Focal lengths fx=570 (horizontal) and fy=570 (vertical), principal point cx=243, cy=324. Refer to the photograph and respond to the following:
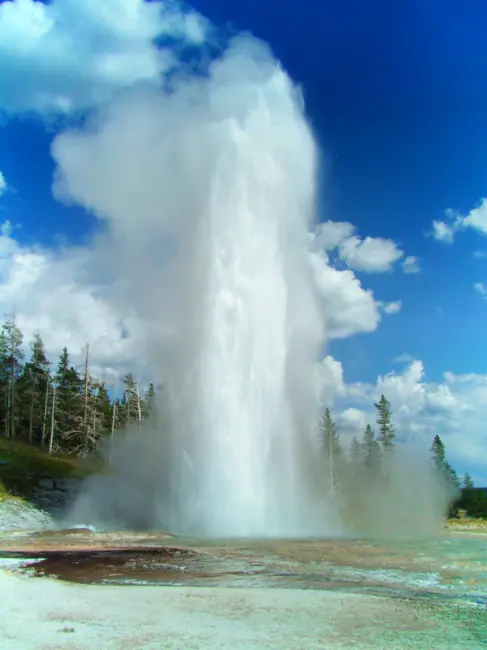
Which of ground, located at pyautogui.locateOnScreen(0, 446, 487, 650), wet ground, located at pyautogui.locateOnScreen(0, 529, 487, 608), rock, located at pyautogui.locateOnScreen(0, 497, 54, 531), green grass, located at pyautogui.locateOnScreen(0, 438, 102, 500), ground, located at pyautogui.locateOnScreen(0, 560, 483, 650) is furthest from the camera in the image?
green grass, located at pyautogui.locateOnScreen(0, 438, 102, 500)

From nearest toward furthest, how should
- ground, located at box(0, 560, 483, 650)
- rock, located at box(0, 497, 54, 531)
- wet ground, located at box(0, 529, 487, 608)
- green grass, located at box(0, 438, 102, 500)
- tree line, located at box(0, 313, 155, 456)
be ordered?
ground, located at box(0, 560, 483, 650) → wet ground, located at box(0, 529, 487, 608) → rock, located at box(0, 497, 54, 531) → green grass, located at box(0, 438, 102, 500) → tree line, located at box(0, 313, 155, 456)

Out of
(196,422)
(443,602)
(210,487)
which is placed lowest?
(443,602)

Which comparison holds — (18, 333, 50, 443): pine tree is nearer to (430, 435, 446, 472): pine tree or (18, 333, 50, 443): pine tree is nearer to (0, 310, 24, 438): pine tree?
(0, 310, 24, 438): pine tree

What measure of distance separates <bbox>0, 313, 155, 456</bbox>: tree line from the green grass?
258cm

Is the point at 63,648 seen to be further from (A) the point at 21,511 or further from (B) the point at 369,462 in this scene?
(B) the point at 369,462

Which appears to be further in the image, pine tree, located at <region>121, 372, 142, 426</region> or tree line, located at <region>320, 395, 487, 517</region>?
pine tree, located at <region>121, 372, 142, 426</region>

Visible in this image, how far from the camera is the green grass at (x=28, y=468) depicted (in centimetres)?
3531

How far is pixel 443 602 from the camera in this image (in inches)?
434

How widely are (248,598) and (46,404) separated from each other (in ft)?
158

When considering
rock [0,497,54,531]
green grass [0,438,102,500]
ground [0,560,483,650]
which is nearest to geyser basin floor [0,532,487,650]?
ground [0,560,483,650]

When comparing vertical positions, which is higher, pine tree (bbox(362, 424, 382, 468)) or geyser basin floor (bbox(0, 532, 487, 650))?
pine tree (bbox(362, 424, 382, 468))

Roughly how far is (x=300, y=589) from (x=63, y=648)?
5870 mm

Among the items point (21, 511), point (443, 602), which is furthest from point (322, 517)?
point (443, 602)

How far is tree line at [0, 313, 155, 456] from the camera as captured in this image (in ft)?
177
